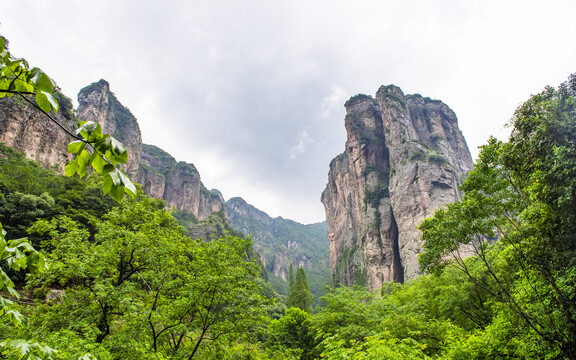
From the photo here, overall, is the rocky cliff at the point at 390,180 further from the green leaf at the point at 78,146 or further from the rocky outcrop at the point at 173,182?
the rocky outcrop at the point at 173,182

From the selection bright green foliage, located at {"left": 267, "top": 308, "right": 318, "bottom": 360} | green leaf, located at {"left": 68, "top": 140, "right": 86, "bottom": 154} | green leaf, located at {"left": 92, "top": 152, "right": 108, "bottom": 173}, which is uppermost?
green leaf, located at {"left": 68, "top": 140, "right": 86, "bottom": 154}

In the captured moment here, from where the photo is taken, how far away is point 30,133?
37719mm

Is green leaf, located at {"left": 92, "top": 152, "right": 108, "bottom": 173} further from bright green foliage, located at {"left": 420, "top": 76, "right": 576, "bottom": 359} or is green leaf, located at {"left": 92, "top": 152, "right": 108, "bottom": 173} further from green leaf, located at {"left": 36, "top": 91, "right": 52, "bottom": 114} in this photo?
bright green foliage, located at {"left": 420, "top": 76, "right": 576, "bottom": 359}

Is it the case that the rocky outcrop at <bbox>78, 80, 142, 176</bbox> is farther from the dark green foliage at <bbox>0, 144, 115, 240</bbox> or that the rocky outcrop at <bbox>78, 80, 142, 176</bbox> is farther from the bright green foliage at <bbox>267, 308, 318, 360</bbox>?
the bright green foliage at <bbox>267, 308, 318, 360</bbox>

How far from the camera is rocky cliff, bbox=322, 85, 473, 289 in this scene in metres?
45.1

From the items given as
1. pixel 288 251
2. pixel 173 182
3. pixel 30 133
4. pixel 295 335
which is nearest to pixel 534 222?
pixel 295 335

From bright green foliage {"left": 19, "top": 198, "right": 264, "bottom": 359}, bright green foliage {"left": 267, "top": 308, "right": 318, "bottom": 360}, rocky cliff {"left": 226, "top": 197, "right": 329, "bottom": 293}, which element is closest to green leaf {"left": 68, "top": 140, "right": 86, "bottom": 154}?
bright green foliage {"left": 19, "top": 198, "right": 264, "bottom": 359}

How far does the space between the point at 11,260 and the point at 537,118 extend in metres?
11.4

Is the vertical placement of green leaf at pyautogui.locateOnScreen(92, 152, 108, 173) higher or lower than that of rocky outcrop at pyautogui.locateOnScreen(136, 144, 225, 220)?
lower

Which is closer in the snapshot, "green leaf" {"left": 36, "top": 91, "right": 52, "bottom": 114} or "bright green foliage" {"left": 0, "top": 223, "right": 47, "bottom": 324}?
"green leaf" {"left": 36, "top": 91, "right": 52, "bottom": 114}

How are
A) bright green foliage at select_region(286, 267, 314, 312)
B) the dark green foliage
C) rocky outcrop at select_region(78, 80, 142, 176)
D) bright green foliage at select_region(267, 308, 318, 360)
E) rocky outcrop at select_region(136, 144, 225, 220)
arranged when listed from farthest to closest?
1. rocky outcrop at select_region(136, 144, 225, 220)
2. rocky outcrop at select_region(78, 80, 142, 176)
3. bright green foliage at select_region(286, 267, 314, 312)
4. the dark green foliage
5. bright green foliage at select_region(267, 308, 318, 360)

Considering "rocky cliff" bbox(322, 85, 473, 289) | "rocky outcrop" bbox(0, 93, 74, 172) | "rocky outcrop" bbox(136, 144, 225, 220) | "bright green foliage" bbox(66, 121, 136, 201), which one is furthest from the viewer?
"rocky outcrop" bbox(136, 144, 225, 220)

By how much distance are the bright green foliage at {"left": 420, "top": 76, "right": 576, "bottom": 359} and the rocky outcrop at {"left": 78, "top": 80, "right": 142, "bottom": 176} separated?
74.4m

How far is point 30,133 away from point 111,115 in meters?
45.2
